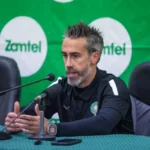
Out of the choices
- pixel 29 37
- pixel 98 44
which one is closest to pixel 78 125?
pixel 98 44

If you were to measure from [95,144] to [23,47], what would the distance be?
185cm

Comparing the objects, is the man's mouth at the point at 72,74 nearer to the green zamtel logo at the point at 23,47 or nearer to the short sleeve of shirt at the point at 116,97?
the short sleeve of shirt at the point at 116,97

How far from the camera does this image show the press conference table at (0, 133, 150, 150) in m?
1.72

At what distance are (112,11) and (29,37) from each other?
2.23ft

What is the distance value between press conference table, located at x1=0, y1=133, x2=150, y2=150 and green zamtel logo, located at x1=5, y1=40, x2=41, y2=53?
157cm

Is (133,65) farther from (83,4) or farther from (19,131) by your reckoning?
(19,131)

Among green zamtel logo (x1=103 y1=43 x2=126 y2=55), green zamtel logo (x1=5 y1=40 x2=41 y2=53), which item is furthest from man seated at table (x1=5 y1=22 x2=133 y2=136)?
green zamtel logo (x1=5 y1=40 x2=41 y2=53)

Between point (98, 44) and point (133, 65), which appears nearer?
point (98, 44)

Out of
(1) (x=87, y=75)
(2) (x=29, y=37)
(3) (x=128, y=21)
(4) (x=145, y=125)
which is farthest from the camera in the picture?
(2) (x=29, y=37)

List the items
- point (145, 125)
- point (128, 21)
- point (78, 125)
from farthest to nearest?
1. point (128, 21)
2. point (145, 125)
3. point (78, 125)

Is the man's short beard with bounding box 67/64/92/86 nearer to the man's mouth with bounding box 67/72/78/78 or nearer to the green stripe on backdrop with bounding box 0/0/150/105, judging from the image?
the man's mouth with bounding box 67/72/78/78

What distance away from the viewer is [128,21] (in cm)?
327

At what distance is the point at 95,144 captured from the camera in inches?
70.8

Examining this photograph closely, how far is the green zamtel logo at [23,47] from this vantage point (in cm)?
349
